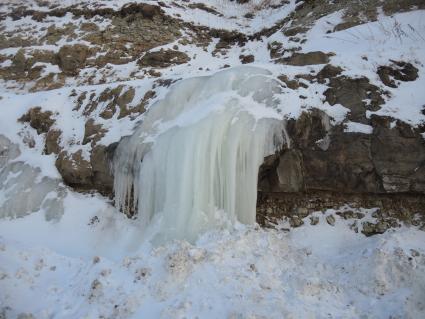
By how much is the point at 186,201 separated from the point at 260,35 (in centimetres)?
836

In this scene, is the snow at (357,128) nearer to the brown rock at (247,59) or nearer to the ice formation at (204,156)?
the ice formation at (204,156)

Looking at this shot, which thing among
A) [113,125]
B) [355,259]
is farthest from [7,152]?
[355,259]

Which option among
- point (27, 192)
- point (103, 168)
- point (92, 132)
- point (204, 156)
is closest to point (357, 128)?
point (204, 156)

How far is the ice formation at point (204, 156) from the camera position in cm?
549

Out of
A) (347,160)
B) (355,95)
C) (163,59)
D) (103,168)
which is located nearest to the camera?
(347,160)

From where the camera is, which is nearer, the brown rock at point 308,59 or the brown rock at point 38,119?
the brown rock at point 308,59

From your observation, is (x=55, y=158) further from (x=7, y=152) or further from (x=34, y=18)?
(x=34, y=18)

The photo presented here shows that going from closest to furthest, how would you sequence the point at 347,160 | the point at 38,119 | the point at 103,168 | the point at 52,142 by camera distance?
the point at 347,160 → the point at 103,168 → the point at 52,142 → the point at 38,119

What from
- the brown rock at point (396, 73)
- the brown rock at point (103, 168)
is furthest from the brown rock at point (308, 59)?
the brown rock at point (103, 168)

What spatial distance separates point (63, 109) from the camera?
7.87m

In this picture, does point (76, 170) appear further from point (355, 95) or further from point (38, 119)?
point (355, 95)

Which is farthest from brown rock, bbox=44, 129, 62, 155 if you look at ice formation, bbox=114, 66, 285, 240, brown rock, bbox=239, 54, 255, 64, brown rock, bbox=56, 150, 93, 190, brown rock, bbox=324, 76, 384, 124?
brown rock, bbox=239, 54, 255, 64

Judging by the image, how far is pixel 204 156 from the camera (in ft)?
18.4

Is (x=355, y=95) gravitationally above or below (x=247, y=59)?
above
